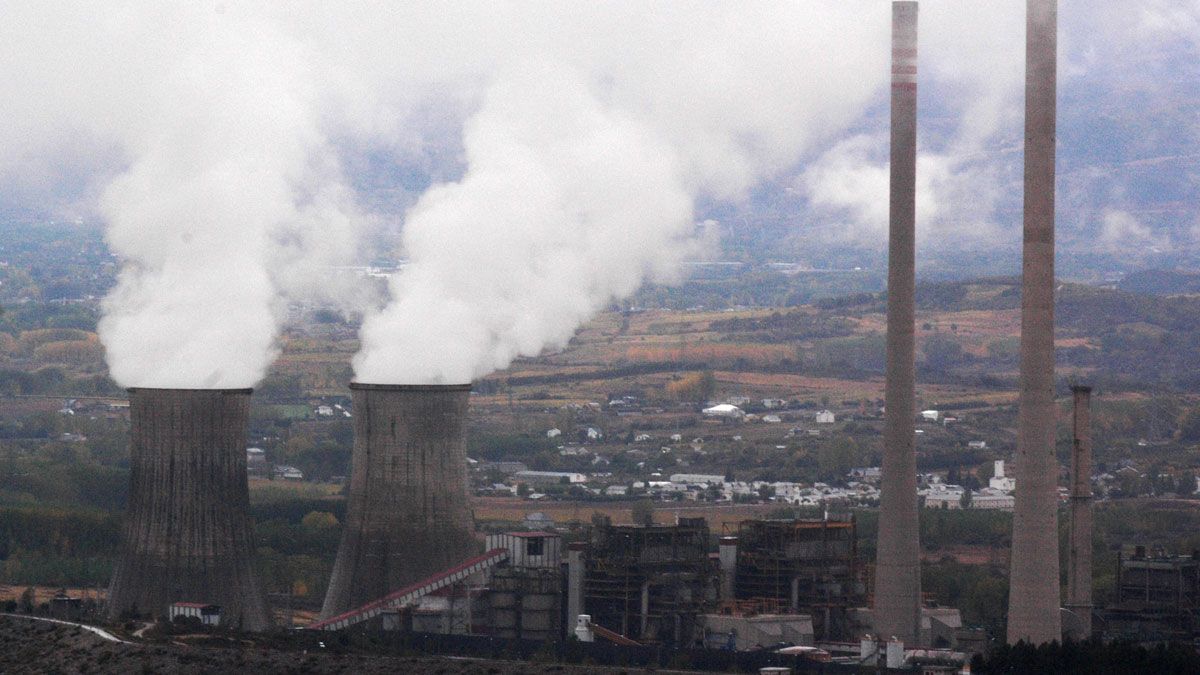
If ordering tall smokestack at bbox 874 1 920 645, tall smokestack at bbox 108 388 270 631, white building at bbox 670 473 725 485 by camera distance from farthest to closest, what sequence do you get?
1. white building at bbox 670 473 725 485
2. tall smokestack at bbox 874 1 920 645
3. tall smokestack at bbox 108 388 270 631

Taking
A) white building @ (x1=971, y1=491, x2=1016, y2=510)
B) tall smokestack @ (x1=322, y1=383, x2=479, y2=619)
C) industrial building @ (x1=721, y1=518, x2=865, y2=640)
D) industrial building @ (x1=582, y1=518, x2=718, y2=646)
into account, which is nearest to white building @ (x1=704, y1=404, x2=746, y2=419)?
white building @ (x1=971, y1=491, x2=1016, y2=510)

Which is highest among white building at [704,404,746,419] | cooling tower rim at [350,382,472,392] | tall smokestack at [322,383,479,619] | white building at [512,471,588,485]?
white building at [704,404,746,419]

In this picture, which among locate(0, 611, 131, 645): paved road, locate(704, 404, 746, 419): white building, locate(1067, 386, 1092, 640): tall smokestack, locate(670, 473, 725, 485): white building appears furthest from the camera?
locate(704, 404, 746, 419): white building

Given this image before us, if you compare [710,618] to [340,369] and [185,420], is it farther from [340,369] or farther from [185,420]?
[340,369]

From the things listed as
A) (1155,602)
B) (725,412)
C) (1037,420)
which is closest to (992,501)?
(725,412)

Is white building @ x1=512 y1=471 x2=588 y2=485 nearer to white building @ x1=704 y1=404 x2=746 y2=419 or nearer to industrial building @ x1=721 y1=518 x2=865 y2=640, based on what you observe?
white building @ x1=704 y1=404 x2=746 y2=419

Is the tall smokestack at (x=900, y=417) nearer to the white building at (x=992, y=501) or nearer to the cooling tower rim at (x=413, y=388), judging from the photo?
the cooling tower rim at (x=413, y=388)

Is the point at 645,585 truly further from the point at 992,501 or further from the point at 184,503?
the point at 992,501

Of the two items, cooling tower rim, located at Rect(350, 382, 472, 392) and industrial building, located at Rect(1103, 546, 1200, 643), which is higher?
cooling tower rim, located at Rect(350, 382, 472, 392)
